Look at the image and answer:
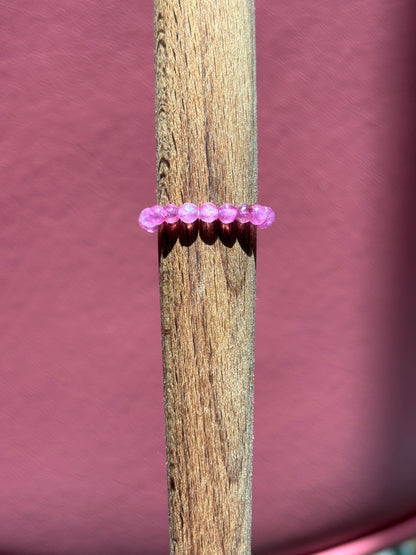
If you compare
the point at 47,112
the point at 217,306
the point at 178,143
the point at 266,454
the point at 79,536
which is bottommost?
the point at 79,536

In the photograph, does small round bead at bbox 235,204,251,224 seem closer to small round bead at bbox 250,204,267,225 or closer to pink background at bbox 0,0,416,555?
small round bead at bbox 250,204,267,225

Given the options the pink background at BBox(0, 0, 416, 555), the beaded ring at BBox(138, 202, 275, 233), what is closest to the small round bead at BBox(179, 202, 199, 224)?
the beaded ring at BBox(138, 202, 275, 233)

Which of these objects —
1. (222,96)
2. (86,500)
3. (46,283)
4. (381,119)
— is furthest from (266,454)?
(222,96)

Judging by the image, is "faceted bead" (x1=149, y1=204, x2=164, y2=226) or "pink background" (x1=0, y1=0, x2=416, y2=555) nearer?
"faceted bead" (x1=149, y1=204, x2=164, y2=226)

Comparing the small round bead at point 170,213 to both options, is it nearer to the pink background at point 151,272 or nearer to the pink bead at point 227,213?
the pink bead at point 227,213

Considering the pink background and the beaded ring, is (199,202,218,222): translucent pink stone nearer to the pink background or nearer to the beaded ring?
the beaded ring

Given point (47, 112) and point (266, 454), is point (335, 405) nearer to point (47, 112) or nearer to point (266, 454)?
point (266, 454)

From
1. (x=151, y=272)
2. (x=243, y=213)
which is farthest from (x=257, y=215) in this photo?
(x=151, y=272)
